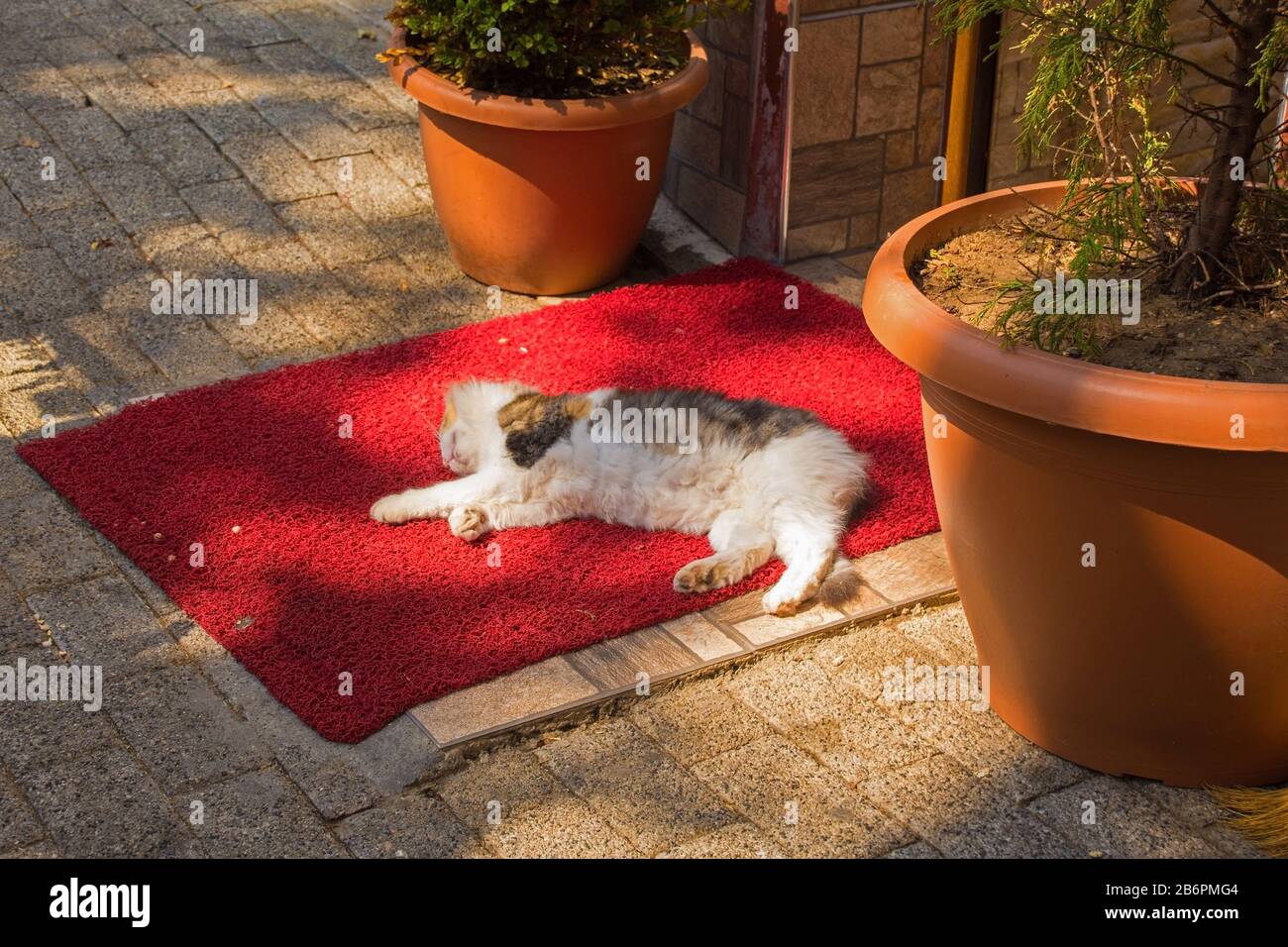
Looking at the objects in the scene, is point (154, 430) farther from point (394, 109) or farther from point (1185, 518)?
point (1185, 518)

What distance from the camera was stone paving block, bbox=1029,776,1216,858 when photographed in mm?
2830

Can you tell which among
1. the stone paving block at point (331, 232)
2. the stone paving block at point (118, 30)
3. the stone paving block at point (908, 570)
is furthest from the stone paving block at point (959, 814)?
the stone paving block at point (118, 30)

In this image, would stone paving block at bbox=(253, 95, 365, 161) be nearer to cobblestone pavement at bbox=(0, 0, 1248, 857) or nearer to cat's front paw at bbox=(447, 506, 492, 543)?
cobblestone pavement at bbox=(0, 0, 1248, 857)

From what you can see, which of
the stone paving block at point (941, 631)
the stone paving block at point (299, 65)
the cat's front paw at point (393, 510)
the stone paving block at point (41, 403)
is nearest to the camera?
the stone paving block at point (941, 631)

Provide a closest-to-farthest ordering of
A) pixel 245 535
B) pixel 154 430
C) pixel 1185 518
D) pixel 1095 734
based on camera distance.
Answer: pixel 1185 518 → pixel 1095 734 → pixel 245 535 → pixel 154 430

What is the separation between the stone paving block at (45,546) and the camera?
361 centimetres

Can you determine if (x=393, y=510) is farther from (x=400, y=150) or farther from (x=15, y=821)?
(x=400, y=150)

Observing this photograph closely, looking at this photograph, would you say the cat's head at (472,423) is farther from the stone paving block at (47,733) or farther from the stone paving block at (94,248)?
the stone paving block at (94,248)

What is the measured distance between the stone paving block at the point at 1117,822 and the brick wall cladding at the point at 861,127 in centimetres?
290

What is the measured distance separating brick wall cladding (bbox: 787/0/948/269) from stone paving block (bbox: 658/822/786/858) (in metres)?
3.01

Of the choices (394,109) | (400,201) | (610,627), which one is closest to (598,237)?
(400,201)

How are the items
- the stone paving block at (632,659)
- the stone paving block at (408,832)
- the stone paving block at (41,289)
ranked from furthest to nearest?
the stone paving block at (41,289) → the stone paving block at (632,659) → the stone paving block at (408,832)

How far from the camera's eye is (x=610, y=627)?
137 inches

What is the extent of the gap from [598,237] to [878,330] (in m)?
2.36
